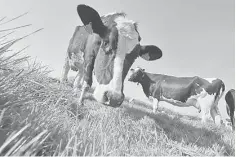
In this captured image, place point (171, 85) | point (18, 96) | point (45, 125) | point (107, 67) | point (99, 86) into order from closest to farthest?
point (45, 125) < point (18, 96) < point (99, 86) < point (107, 67) < point (171, 85)

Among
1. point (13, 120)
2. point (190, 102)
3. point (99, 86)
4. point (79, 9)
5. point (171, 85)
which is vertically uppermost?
point (79, 9)

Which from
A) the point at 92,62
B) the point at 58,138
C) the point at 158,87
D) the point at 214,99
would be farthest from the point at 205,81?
the point at 58,138

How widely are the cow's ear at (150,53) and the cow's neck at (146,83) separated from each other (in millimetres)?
7364

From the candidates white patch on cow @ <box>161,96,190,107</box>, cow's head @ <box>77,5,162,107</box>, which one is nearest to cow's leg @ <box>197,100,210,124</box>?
white patch on cow @ <box>161,96,190,107</box>

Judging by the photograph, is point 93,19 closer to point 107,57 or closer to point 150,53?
point 107,57

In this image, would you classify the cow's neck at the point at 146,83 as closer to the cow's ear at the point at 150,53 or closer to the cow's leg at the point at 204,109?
the cow's leg at the point at 204,109

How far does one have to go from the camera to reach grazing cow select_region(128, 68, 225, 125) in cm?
1138

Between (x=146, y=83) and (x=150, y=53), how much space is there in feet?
25.7

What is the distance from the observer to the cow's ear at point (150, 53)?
6.20 metres

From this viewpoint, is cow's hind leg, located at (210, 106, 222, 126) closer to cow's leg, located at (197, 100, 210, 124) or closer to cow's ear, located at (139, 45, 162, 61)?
cow's leg, located at (197, 100, 210, 124)

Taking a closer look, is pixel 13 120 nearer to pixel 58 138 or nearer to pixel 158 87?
pixel 58 138

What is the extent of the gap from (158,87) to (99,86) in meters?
9.64

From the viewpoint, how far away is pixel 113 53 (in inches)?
174

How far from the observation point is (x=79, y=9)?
16.1ft
